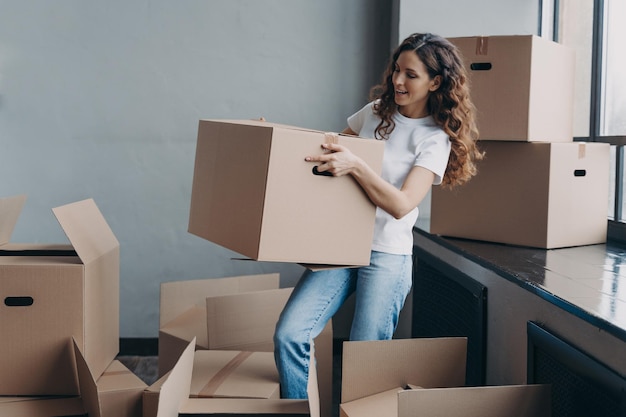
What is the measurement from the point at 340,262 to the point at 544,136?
959mm

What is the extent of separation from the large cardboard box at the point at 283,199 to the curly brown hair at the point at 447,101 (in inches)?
11.1

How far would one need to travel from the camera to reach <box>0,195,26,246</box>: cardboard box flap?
1.98m

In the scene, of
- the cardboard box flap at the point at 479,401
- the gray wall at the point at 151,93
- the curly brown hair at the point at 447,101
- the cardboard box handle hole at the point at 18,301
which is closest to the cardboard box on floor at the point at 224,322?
the cardboard box handle hole at the point at 18,301

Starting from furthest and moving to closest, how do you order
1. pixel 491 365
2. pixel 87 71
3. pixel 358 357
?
pixel 87 71 → pixel 491 365 → pixel 358 357

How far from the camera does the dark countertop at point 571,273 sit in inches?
56.1

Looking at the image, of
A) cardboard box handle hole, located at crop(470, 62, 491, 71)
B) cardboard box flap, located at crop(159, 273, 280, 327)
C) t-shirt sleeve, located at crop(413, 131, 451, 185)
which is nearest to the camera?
t-shirt sleeve, located at crop(413, 131, 451, 185)

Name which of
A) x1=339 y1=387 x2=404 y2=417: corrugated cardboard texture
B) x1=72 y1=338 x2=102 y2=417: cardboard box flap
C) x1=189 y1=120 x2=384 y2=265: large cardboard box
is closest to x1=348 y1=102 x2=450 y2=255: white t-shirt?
x1=189 y1=120 x2=384 y2=265: large cardboard box

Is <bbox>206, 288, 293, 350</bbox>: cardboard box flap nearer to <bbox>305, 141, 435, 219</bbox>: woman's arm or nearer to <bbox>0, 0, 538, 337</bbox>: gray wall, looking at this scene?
<bbox>305, 141, 435, 219</bbox>: woman's arm

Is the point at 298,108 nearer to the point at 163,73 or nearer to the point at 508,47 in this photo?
the point at 163,73

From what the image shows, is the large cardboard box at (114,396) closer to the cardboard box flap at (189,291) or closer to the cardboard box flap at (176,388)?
the cardboard box flap at (176,388)

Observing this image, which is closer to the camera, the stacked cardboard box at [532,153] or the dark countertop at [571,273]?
the dark countertop at [571,273]

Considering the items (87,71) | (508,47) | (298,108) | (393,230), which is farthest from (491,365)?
(87,71)

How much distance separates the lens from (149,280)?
3.32 m

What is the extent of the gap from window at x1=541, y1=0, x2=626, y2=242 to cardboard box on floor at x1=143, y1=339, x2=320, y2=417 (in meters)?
1.32
